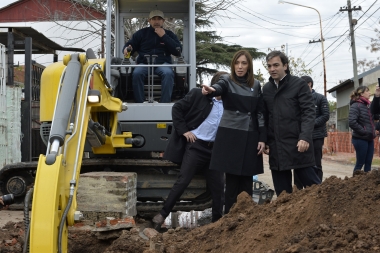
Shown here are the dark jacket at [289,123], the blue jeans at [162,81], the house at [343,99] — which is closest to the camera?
the dark jacket at [289,123]

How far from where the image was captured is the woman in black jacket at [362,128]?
10.0 m

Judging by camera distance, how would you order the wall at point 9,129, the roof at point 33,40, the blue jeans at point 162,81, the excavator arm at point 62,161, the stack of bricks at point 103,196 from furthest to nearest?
the roof at point 33,40 → the wall at point 9,129 → the blue jeans at point 162,81 → the stack of bricks at point 103,196 → the excavator arm at point 62,161

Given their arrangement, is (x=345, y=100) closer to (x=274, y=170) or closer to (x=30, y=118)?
(x=30, y=118)

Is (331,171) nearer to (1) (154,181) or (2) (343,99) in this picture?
(1) (154,181)

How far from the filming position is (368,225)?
12.3 ft

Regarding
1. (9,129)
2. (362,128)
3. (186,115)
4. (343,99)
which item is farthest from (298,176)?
(343,99)

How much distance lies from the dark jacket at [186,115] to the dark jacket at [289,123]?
3.63 feet

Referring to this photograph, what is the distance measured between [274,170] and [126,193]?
174cm

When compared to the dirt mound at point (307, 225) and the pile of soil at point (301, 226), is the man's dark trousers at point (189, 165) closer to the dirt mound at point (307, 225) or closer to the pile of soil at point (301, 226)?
the pile of soil at point (301, 226)

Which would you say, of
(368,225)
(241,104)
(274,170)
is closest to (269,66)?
(241,104)

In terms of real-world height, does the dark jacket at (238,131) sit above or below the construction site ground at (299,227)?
above

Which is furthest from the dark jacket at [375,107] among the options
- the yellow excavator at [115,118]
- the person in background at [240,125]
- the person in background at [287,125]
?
the person in background at [240,125]

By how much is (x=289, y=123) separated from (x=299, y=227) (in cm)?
215

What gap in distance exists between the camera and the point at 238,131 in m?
6.23
